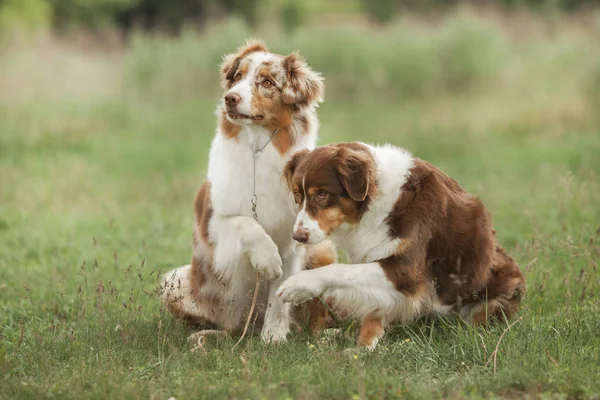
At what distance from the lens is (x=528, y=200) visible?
9.34 m

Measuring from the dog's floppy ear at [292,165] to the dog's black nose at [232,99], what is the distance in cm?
50

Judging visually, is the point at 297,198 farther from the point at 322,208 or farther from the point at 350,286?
the point at 350,286

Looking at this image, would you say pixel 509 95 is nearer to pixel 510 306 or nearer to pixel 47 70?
pixel 47 70

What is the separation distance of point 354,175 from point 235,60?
1260 millimetres

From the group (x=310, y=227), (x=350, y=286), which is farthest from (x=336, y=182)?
(x=350, y=286)

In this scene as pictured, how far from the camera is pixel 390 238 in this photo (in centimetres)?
480

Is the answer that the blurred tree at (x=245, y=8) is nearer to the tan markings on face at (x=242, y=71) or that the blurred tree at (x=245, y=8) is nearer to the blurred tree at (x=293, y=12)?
the blurred tree at (x=293, y=12)

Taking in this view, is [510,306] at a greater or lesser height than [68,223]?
greater

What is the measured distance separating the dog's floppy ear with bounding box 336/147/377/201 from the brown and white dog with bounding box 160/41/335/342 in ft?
1.87

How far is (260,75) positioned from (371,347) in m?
1.89

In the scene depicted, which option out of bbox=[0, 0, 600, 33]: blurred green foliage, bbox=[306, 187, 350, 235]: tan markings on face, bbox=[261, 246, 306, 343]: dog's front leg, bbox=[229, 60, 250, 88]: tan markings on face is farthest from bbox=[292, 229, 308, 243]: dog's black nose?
bbox=[0, 0, 600, 33]: blurred green foliage

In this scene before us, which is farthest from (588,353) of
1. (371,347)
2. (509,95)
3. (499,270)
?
(509,95)

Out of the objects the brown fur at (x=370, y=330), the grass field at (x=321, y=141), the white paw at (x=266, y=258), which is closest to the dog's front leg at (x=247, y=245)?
the white paw at (x=266, y=258)

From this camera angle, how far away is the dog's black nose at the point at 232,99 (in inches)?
192
